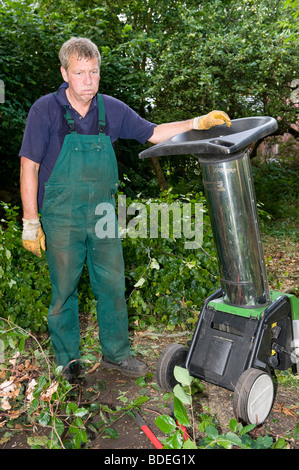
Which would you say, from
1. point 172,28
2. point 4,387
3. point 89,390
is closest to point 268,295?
point 89,390

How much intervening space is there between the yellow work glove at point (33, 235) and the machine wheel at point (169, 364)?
100 cm

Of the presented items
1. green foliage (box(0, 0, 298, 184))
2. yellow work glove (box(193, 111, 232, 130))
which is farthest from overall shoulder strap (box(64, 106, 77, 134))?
green foliage (box(0, 0, 298, 184))

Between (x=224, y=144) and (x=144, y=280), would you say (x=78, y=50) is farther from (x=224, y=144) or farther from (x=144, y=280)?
(x=144, y=280)

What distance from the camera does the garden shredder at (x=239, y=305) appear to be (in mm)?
1960

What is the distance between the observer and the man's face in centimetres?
228

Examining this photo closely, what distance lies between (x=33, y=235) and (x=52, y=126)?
0.65 meters

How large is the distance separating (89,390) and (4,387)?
70 centimetres

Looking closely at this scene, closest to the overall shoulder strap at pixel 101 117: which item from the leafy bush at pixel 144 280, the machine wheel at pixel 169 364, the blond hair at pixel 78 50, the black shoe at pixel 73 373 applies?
the blond hair at pixel 78 50

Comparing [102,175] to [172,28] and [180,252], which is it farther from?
[172,28]

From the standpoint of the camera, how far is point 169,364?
228cm

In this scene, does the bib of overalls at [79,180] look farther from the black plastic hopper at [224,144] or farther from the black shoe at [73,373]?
the black shoe at [73,373]

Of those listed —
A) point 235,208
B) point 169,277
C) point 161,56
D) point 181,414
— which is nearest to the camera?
point 181,414

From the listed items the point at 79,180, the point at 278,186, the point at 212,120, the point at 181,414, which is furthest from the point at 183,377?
the point at 278,186

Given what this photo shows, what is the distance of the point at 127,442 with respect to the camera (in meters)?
2.01
